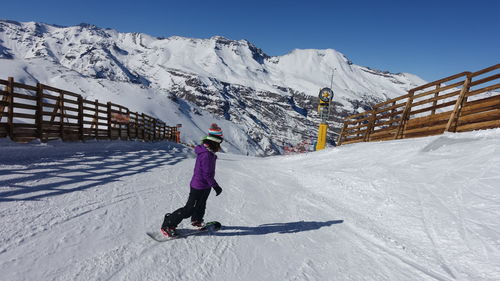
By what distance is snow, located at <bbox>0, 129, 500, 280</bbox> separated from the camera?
2.77m

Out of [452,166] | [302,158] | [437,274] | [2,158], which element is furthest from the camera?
[302,158]

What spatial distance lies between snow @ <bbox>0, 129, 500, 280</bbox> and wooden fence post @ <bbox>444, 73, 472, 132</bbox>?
574 mm

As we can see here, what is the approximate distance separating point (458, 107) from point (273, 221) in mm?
5655

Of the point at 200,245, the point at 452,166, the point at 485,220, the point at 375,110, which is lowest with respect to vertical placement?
the point at 200,245

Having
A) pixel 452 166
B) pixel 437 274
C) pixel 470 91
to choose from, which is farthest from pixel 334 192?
pixel 470 91

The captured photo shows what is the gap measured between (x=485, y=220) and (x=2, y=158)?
931 cm

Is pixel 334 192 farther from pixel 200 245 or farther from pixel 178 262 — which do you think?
pixel 178 262

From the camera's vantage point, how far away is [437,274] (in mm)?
3012

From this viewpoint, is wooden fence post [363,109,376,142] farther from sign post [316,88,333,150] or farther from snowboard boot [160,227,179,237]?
snowboard boot [160,227,179,237]

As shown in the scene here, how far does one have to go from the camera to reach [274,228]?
4164mm

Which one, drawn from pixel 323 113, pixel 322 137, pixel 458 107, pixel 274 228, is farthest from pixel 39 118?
pixel 323 113

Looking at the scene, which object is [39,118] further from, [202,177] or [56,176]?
[202,177]

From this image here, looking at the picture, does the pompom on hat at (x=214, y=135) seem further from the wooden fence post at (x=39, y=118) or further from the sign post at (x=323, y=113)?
the sign post at (x=323, y=113)

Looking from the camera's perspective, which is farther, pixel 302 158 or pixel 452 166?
pixel 302 158
